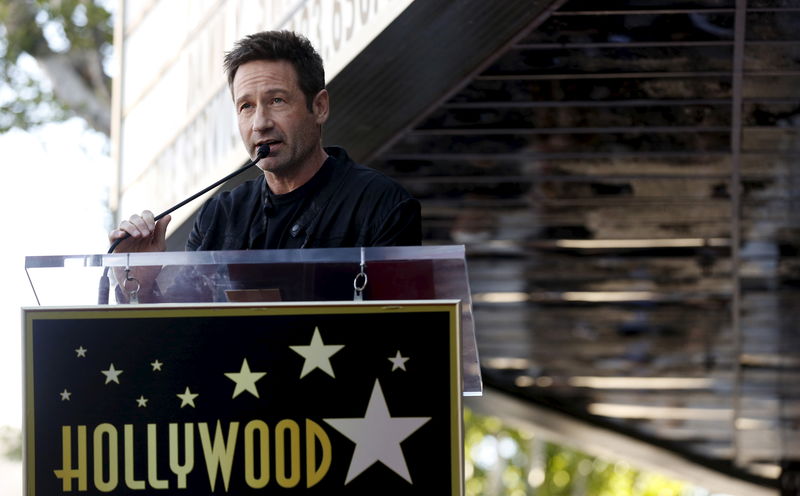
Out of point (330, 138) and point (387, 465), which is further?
point (330, 138)

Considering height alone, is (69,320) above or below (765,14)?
below

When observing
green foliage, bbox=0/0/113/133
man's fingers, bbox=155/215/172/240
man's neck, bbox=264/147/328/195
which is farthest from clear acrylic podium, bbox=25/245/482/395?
green foliage, bbox=0/0/113/133

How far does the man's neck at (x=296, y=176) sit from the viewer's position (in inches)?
165

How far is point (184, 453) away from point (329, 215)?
0.90m

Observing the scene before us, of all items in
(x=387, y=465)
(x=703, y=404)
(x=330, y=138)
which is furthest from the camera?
(x=703, y=404)

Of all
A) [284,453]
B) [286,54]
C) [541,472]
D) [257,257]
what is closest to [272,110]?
[286,54]

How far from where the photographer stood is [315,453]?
11.0ft

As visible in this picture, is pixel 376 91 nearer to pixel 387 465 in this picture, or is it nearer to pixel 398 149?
pixel 398 149

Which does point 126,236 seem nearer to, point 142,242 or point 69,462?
point 142,242

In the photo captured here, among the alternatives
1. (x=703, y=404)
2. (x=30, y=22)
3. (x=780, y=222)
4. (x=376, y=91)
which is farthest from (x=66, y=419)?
(x=30, y=22)

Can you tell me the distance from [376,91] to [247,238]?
3.79m

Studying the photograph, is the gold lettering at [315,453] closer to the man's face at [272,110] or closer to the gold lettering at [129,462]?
the gold lettering at [129,462]

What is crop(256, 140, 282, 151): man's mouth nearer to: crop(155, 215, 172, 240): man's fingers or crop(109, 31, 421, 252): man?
crop(109, 31, 421, 252): man

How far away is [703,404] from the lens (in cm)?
1526
